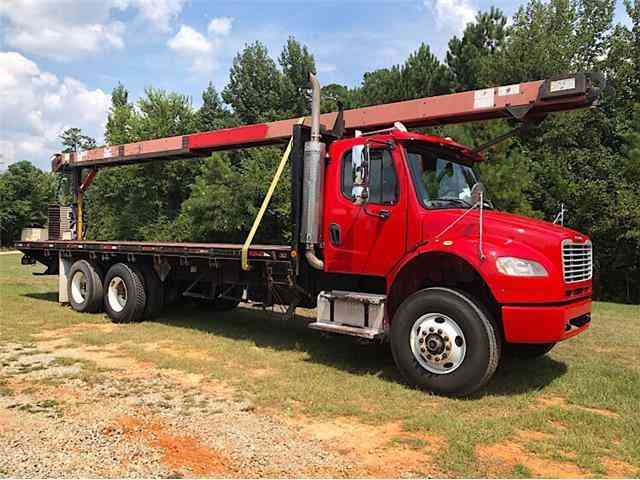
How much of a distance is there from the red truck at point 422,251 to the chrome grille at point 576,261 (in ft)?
0.07

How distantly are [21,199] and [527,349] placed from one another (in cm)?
6230

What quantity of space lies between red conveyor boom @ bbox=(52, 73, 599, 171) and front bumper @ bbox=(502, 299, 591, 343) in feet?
7.32

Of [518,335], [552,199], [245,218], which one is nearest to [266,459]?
[518,335]

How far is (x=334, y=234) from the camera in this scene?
6.73m

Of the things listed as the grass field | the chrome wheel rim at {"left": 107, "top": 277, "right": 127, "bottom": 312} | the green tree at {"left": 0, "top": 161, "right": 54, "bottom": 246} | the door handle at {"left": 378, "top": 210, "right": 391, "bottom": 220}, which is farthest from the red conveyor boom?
the green tree at {"left": 0, "top": 161, "right": 54, "bottom": 246}

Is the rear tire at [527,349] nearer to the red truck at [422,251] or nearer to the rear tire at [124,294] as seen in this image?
the red truck at [422,251]

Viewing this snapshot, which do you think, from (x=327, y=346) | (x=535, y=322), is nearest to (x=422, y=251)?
(x=535, y=322)

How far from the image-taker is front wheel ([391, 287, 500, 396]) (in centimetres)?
536

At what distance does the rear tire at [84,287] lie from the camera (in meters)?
10.2

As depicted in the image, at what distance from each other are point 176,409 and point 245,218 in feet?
62.8

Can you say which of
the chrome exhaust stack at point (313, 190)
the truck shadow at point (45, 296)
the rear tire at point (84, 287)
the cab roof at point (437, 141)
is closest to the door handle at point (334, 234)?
the chrome exhaust stack at point (313, 190)

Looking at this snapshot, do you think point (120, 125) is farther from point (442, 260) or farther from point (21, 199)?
point (442, 260)

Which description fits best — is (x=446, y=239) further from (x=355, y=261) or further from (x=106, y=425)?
(x=106, y=425)

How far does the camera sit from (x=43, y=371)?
20.7 feet
